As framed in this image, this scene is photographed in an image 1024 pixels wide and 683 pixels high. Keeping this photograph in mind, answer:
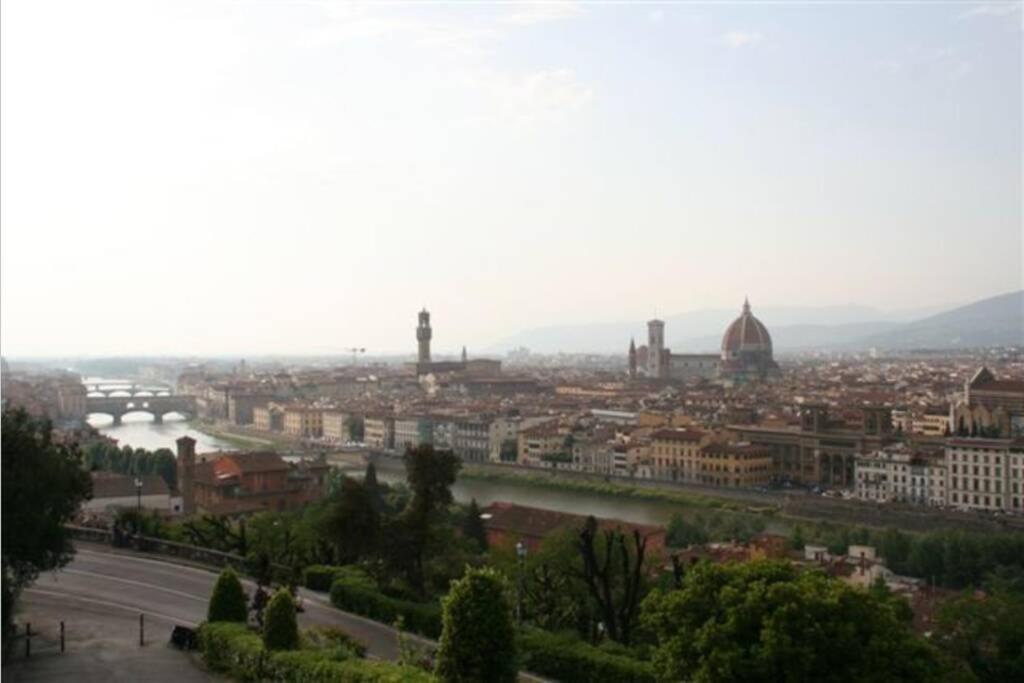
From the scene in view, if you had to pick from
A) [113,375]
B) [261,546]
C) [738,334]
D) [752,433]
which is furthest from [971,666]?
[113,375]

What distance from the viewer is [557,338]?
145625 millimetres

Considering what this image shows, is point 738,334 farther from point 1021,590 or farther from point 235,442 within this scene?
point 1021,590

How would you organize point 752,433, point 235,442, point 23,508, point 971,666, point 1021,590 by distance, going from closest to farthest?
point 23,508 → point 971,666 → point 1021,590 → point 752,433 → point 235,442

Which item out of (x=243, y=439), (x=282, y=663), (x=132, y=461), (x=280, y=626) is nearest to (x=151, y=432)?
(x=243, y=439)

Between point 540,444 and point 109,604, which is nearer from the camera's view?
point 109,604

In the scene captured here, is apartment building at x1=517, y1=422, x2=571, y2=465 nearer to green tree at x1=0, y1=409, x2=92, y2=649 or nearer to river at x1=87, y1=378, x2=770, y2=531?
river at x1=87, y1=378, x2=770, y2=531

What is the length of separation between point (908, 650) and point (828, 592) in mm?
343

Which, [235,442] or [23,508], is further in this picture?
[235,442]

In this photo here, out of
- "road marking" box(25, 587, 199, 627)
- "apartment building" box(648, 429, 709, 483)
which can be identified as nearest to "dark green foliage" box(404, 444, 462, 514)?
"road marking" box(25, 587, 199, 627)

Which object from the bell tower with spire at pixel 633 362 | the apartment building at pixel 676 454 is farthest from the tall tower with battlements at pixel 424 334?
the apartment building at pixel 676 454

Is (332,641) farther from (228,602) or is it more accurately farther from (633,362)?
(633,362)

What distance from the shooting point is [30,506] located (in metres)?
4.95

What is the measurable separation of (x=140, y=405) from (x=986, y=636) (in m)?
35.4

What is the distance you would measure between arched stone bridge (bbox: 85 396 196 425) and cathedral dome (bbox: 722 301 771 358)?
20308 millimetres
